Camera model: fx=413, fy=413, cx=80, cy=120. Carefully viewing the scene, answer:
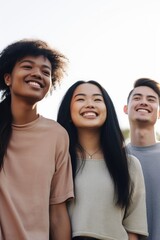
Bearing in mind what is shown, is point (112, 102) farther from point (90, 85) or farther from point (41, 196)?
point (41, 196)

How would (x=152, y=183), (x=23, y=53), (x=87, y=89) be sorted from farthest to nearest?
(x=152, y=183), (x=87, y=89), (x=23, y=53)

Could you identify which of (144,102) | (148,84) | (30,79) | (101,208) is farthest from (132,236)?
(148,84)

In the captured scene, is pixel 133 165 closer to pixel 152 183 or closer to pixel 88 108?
pixel 152 183

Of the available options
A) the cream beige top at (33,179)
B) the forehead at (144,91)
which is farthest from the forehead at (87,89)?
the forehead at (144,91)

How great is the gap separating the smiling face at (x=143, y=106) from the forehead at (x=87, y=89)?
109 cm

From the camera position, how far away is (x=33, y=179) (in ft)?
12.0

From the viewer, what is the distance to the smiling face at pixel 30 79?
153 inches

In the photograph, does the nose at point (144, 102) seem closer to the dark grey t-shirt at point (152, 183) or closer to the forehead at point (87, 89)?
the dark grey t-shirt at point (152, 183)

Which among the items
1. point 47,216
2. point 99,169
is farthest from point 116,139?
point 47,216

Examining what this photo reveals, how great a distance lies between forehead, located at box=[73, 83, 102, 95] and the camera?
13.9 ft

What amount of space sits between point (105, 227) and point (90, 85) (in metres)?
1.47

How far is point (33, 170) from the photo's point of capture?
12.1 ft

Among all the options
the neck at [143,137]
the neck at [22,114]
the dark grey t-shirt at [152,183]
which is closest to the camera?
the neck at [22,114]

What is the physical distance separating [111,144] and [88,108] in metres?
0.44
